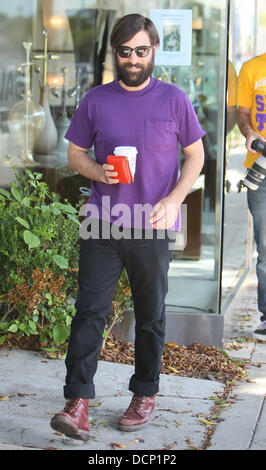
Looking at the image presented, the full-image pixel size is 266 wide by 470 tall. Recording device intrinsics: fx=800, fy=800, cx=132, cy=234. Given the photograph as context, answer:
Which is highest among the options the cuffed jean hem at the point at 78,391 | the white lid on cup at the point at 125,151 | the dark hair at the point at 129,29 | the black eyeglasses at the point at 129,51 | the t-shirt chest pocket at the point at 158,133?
the dark hair at the point at 129,29

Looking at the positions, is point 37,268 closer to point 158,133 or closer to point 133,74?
point 158,133

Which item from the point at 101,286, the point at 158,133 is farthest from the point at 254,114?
the point at 101,286

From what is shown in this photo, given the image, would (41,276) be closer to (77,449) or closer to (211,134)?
(77,449)

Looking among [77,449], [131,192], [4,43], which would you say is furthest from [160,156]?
[4,43]

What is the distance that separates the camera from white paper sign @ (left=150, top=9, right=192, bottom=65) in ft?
17.2

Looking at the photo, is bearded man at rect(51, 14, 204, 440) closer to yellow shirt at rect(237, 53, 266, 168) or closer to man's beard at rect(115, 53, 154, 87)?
man's beard at rect(115, 53, 154, 87)

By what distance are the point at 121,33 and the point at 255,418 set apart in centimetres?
203

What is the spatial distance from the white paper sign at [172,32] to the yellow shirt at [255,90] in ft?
1.47

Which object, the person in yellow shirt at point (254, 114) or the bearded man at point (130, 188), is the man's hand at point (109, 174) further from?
the person in yellow shirt at point (254, 114)

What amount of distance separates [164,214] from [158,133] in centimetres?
37

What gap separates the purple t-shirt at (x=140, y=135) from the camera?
3607 mm

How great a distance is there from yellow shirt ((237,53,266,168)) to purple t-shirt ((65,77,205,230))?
1818 mm

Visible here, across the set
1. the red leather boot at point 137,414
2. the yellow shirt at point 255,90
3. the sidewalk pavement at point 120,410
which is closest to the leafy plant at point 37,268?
the sidewalk pavement at point 120,410

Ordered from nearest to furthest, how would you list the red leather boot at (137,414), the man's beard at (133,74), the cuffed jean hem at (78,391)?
the man's beard at (133,74) → the cuffed jean hem at (78,391) → the red leather boot at (137,414)
